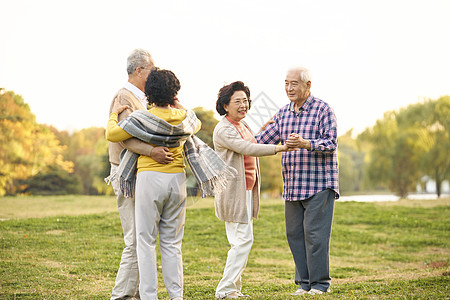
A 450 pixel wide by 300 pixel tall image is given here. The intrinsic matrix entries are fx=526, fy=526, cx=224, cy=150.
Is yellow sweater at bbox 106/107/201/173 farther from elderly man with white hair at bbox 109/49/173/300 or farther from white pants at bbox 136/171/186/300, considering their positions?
elderly man with white hair at bbox 109/49/173/300

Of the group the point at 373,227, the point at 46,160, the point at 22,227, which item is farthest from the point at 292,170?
the point at 46,160

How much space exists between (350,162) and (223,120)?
60.2 feet

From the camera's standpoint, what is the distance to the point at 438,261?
959 cm

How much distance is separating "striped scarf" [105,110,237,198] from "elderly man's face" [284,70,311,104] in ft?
3.02

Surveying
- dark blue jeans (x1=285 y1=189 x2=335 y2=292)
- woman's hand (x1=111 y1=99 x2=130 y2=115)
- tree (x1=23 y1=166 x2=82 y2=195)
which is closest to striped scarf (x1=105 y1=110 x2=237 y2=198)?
woman's hand (x1=111 y1=99 x2=130 y2=115)

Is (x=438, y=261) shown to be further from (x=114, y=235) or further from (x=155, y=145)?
(x=155, y=145)

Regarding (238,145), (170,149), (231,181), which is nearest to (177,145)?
(170,149)

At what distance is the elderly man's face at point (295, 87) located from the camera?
4.73m

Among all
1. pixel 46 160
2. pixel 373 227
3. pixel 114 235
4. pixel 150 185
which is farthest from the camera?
pixel 46 160

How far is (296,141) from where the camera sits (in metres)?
4.36

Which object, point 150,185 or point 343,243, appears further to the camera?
point 343,243

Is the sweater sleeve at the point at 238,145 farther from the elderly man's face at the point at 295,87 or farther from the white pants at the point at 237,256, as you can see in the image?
the elderly man's face at the point at 295,87

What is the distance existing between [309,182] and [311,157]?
23cm

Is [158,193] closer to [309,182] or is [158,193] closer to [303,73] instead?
[309,182]
